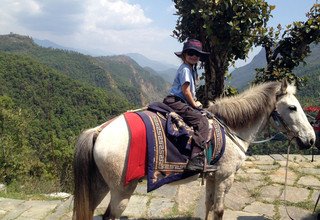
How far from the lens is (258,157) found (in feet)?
27.1

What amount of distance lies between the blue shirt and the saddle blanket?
0.39 m

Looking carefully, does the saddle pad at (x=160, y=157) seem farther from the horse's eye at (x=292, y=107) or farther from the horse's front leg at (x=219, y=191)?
the horse's eye at (x=292, y=107)

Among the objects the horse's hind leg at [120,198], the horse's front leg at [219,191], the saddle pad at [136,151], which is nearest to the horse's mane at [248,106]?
the horse's front leg at [219,191]

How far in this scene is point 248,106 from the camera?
3814 millimetres

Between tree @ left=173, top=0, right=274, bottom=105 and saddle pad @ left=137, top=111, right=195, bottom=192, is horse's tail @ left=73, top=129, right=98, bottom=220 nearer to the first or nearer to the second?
saddle pad @ left=137, top=111, right=195, bottom=192

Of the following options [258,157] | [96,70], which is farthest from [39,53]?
[258,157]

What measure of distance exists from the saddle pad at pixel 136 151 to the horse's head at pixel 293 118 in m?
1.76

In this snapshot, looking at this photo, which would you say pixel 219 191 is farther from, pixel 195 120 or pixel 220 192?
pixel 195 120

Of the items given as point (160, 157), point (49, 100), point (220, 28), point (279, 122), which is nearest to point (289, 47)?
point (220, 28)

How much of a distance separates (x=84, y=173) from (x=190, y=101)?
1.39m

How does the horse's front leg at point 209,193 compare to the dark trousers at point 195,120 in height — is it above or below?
below

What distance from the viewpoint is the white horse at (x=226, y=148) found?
3057 millimetres

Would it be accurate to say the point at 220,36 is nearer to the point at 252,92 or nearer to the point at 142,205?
the point at 252,92

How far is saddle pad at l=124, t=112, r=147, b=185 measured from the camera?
306 centimetres
